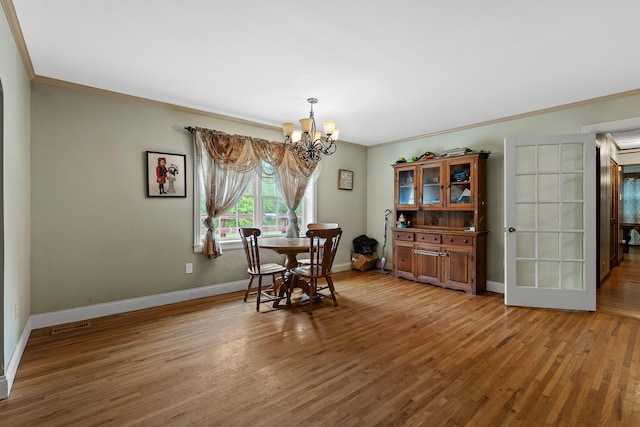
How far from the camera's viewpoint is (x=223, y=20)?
2.12 meters

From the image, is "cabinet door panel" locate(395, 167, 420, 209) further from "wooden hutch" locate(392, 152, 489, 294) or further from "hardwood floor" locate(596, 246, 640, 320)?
"hardwood floor" locate(596, 246, 640, 320)

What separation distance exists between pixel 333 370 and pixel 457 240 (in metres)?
2.97

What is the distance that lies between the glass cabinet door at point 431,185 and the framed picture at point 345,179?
1.39m

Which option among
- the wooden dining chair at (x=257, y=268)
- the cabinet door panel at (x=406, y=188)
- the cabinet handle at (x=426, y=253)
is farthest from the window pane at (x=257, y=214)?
the cabinet handle at (x=426, y=253)

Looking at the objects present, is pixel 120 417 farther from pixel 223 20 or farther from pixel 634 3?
pixel 634 3

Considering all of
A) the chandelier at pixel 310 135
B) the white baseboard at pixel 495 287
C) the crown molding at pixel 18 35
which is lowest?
the white baseboard at pixel 495 287

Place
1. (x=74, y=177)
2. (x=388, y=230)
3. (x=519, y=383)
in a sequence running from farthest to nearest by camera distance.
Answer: (x=388, y=230) → (x=74, y=177) → (x=519, y=383)

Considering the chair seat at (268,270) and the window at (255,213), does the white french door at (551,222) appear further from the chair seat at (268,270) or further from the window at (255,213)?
the window at (255,213)

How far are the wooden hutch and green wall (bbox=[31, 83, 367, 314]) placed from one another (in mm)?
2985

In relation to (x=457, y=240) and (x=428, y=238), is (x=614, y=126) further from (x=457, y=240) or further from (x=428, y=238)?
(x=428, y=238)

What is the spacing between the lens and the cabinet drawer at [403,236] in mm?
5004

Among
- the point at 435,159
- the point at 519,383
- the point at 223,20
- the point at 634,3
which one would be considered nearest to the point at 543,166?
the point at 435,159

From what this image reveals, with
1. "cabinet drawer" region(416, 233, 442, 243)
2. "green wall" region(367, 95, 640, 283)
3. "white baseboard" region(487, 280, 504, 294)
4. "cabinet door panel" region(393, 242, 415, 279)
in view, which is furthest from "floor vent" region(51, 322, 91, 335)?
"white baseboard" region(487, 280, 504, 294)

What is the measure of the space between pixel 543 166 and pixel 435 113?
1.43 m
